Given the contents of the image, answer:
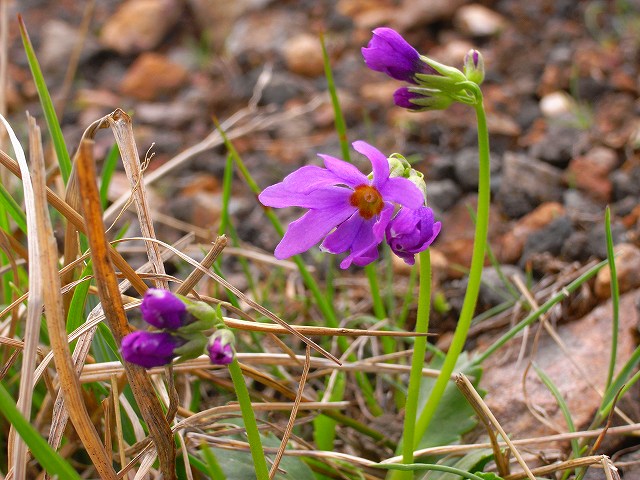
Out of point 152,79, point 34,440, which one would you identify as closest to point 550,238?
point 34,440

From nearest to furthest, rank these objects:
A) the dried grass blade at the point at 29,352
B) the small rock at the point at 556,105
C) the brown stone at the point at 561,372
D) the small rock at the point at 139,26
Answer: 1. the dried grass blade at the point at 29,352
2. the brown stone at the point at 561,372
3. the small rock at the point at 556,105
4. the small rock at the point at 139,26

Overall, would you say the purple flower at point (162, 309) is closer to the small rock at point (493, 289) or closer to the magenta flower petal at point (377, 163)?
the magenta flower petal at point (377, 163)

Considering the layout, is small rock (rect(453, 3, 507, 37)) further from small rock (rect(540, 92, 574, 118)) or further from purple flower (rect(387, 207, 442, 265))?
purple flower (rect(387, 207, 442, 265))

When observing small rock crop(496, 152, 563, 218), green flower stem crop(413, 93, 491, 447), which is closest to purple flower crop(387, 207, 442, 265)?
green flower stem crop(413, 93, 491, 447)

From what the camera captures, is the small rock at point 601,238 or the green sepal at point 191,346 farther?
the small rock at point 601,238

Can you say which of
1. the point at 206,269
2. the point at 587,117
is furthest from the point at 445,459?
the point at 587,117

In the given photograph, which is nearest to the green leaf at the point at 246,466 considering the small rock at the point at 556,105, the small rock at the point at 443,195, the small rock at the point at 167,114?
the small rock at the point at 443,195

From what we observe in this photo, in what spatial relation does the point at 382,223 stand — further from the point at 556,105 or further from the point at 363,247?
the point at 556,105
